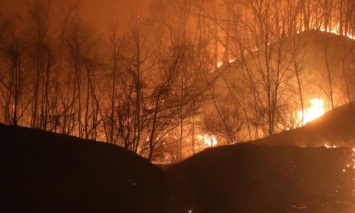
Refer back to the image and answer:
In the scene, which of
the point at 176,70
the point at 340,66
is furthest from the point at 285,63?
the point at 176,70

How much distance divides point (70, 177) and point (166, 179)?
262 cm

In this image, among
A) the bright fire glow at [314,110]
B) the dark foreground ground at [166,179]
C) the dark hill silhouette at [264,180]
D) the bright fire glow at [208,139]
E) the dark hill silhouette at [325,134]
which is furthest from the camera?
the bright fire glow at [314,110]

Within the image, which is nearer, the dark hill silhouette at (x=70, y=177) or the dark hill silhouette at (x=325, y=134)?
the dark hill silhouette at (x=70, y=177)

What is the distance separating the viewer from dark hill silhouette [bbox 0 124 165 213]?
7.48 metres

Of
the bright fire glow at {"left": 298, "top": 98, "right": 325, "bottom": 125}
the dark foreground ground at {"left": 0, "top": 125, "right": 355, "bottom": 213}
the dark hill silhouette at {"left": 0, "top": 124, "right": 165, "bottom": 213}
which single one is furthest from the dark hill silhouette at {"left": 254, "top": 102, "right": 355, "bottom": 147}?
the dark hill silhouette at {"left": 0, "top": 124, "right": 165, "bottom": 213}

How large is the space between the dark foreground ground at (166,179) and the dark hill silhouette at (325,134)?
3.52 metres

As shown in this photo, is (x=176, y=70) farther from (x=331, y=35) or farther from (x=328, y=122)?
(x=331, y=35)

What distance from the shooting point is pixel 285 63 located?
79.4 ft

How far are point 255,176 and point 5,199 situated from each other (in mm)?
7073

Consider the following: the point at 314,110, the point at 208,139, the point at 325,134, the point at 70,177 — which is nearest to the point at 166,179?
the point at 70,177

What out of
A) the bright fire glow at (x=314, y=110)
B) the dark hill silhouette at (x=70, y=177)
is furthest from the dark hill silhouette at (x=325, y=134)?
the dark hill silhouette at (x=70, y=177)

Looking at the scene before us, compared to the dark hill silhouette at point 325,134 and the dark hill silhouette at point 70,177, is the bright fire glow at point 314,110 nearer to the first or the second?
the dark hill silhouette at point 325,134

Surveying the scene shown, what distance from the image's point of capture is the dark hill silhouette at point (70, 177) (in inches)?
295

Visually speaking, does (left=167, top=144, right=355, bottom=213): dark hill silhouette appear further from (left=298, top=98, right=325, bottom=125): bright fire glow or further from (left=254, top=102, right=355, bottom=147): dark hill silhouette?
(left=298, top=98, right=325, bottom=125): bright fire glow
